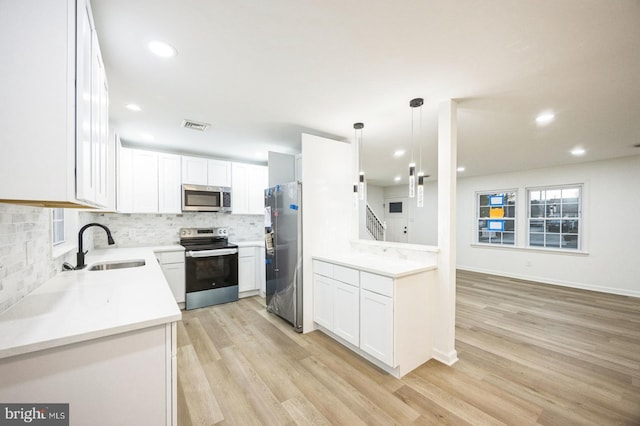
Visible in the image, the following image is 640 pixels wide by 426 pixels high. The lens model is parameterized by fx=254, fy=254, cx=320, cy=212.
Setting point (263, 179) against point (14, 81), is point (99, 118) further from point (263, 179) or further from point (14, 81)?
point (263, 179)

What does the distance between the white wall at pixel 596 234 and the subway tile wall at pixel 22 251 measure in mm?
7481

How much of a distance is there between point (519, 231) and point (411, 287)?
5054 millimetres

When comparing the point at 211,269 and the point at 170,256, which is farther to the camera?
the point at 211,269

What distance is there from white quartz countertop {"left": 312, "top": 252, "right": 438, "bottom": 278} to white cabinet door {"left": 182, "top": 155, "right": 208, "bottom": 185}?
2.48 m

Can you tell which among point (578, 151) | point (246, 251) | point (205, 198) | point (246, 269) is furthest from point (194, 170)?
point (578, 151)

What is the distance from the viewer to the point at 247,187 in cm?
459

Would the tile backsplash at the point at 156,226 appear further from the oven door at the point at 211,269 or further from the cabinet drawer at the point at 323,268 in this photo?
the cabinet drawer at the point at 323,268

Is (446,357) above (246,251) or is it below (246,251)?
below

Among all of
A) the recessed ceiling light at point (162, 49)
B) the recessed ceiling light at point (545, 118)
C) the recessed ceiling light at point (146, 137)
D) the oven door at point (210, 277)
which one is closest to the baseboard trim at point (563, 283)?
the recessed ceiling light at point (545, 118)

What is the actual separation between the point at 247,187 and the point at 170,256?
1.66 meters

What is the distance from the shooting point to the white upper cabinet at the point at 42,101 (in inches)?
32.0

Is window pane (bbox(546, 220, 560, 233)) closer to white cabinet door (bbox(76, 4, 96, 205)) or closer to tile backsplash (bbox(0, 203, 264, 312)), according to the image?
white cabinet door (bbox(76, 4, 96, 205))

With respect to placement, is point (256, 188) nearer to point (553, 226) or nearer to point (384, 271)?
point (384, 271)

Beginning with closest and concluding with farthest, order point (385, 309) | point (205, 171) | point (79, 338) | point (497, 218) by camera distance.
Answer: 1. point (79, 338)
2. point (385, 309)
3. point (205, 171)
4. point (497, 218)
